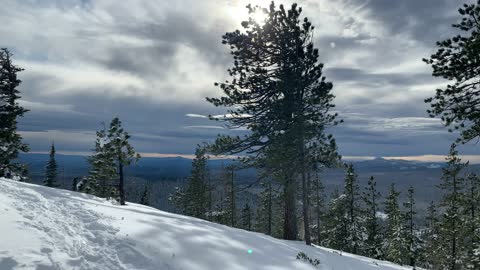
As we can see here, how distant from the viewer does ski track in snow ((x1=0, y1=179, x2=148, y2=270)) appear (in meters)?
8.02

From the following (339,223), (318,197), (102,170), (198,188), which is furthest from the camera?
(198,188)

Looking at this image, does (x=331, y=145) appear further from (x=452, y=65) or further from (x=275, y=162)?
(x=452, y=65)

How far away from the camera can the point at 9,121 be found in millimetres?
27031

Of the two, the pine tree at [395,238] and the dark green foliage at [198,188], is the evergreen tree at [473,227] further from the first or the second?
the dark green foliage at [198,188]

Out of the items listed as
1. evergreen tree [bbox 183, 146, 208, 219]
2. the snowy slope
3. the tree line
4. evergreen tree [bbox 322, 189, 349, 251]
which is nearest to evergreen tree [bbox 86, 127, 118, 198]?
the tree line

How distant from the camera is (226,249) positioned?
34.9 feet

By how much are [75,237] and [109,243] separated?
0.97 meters

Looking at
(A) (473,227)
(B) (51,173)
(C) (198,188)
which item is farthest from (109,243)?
(B) (51,173)

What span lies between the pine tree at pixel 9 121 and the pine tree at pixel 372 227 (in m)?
35.2

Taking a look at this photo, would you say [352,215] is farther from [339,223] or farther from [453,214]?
[453,214]

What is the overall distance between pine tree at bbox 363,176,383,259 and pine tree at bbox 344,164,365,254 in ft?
4.31

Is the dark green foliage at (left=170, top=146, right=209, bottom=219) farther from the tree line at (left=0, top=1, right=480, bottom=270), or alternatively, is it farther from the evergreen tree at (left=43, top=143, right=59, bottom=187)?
the evergreen tree at (left=43, top=143, right=59, bottom=187)

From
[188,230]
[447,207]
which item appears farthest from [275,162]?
[447,207]

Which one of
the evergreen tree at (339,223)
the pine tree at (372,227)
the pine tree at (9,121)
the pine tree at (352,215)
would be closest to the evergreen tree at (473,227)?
the pine tree at (372,227)
